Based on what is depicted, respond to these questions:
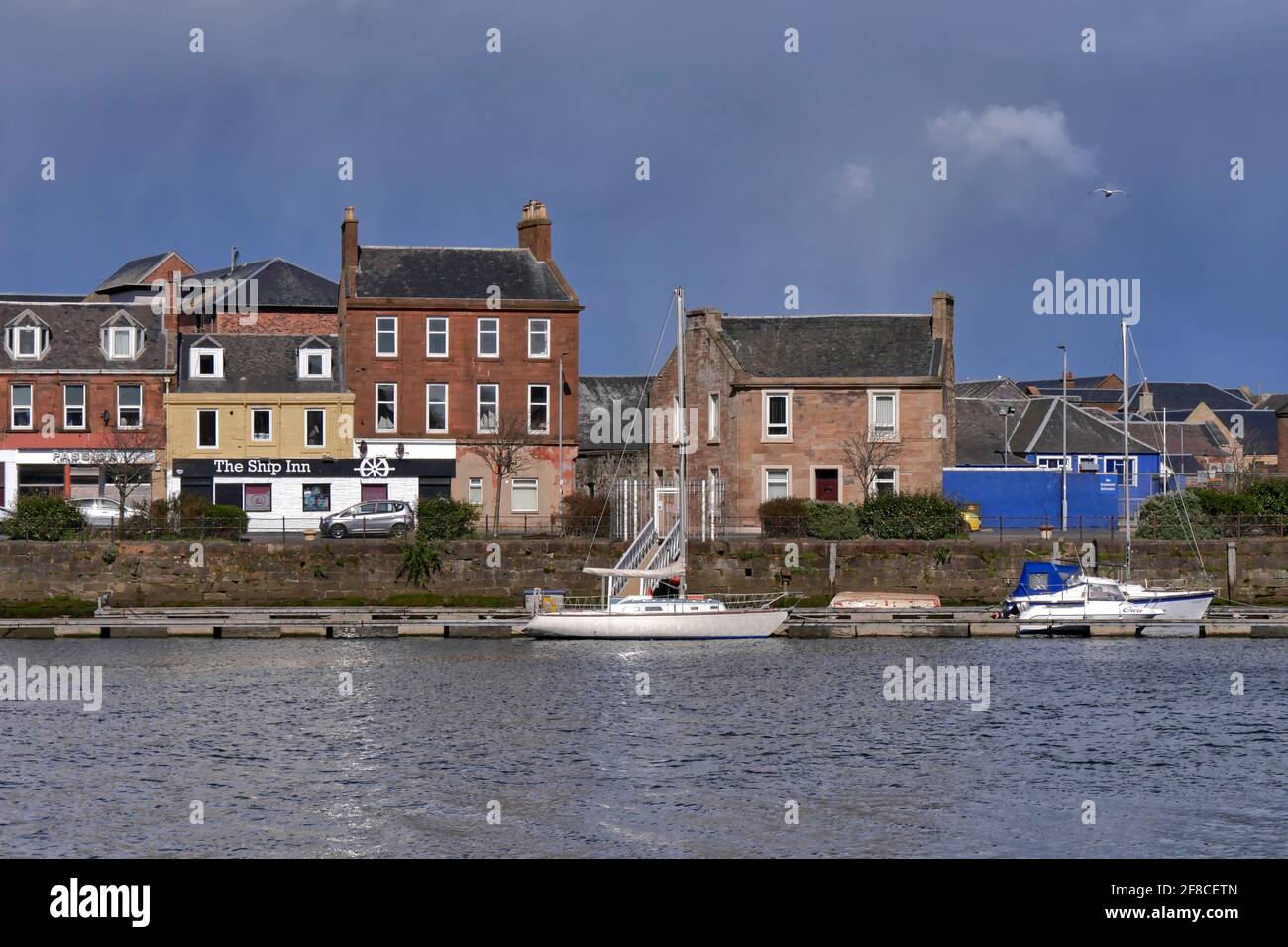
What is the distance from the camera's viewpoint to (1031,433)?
91.4m

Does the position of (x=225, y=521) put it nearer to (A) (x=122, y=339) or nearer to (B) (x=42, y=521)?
(B) (x=42, y=521)

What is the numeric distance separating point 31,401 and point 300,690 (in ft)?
124

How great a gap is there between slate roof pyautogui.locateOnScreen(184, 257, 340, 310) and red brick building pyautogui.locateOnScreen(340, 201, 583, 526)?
875 inches

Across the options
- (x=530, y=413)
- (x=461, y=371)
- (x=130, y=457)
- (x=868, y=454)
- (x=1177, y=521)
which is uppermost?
(x=461, y=371)

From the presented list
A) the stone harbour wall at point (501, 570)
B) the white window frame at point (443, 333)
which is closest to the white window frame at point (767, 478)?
the stone harbour wall at point (501, 570)

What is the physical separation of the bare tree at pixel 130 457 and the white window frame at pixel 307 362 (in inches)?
275

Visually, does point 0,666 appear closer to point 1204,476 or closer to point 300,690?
point 300,690

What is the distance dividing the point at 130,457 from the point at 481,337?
52.9 ft

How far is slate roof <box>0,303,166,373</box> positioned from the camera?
243ft

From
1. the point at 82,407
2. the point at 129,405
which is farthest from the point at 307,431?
the point at 82,407

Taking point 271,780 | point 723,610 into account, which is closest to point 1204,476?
point 723,610

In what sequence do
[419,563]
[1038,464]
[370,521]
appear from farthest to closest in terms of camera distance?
[1038,464] < [370,521] < [419,563]

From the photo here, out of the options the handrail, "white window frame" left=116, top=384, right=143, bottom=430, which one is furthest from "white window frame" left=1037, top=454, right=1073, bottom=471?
"white window frame" left=116, top=384, right=143, bottom=430

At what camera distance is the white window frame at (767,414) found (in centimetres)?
7156
